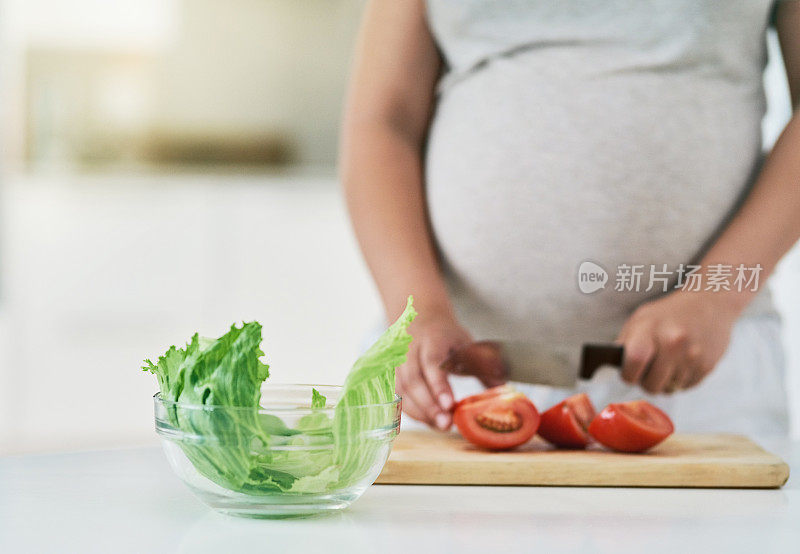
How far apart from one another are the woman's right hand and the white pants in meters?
0.09

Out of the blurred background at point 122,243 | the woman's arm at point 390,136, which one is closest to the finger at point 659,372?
the woman's arm at point 390,136

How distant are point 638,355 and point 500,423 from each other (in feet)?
0.66

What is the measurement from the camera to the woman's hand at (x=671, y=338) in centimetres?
94

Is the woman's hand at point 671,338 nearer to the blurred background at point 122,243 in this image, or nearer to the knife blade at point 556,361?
the knife blade at point 556,361

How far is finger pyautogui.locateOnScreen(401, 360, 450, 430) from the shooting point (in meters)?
0.87

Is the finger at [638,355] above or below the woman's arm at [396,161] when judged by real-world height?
below

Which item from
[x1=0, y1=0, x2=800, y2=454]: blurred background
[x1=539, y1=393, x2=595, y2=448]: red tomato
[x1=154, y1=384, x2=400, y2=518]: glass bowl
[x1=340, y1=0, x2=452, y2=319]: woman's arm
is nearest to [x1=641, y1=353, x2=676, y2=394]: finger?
[x1=539, y1=393, x2=595, y2=448]: red tomato

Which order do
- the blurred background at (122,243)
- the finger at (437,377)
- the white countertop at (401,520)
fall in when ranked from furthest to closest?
the blurred background at (122,243), the finger at (437,377), the white countertop at (401,520)

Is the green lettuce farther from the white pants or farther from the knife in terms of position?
the white pants

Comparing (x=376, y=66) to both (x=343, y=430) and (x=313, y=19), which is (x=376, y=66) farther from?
(x=313, y=19)

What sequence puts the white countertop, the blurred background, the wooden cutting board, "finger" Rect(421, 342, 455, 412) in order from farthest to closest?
the blurred background, "finger" Rect(421, 342, 455, 412), the wooden cutting board, the white countertop

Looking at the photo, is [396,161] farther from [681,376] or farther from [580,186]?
[681,376]

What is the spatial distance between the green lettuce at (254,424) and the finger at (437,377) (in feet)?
0.98

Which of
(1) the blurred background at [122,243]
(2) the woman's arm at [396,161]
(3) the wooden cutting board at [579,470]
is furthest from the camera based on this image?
(1) the blurred background at [122,243]
